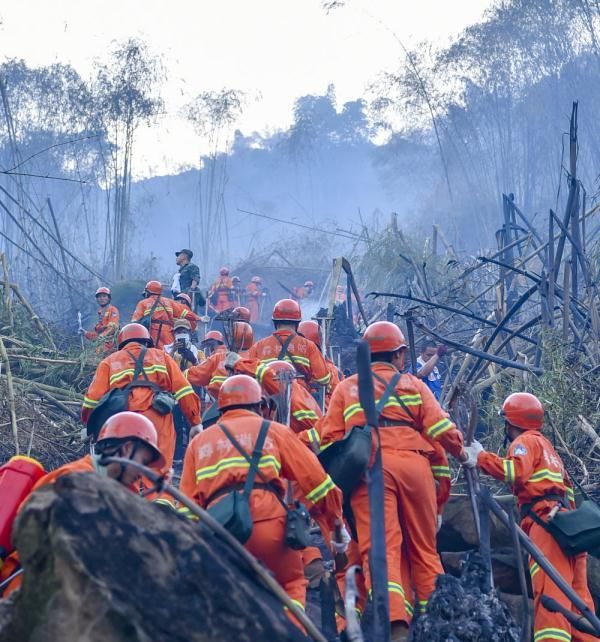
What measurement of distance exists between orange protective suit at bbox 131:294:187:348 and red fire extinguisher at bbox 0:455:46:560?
25.2 ft

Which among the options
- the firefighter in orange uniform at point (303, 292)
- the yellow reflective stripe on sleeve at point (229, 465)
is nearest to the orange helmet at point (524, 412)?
the yellow reflective stripe on sleeve at point (229, 465)

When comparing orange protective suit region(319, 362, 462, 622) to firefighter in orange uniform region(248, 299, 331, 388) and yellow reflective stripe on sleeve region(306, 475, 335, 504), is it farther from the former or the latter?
firefighter in orange uniform region(248, 299, 331, 388)

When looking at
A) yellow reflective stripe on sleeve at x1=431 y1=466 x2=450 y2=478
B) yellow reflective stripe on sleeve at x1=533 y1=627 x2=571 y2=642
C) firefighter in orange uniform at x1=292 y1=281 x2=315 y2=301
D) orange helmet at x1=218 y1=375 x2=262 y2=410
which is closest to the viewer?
orange helmet at x1=218 y1=375 x2=262 y2=410

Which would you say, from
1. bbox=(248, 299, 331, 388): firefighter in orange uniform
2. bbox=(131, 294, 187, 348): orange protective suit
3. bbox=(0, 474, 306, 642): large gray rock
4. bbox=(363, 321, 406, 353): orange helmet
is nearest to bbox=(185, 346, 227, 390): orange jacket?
bbox=(248, 299, 331, 388): firefighter in orange uniform

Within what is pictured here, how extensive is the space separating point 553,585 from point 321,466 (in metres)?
2.18

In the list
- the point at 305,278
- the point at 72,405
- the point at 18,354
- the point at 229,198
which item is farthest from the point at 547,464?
the point at 229,198

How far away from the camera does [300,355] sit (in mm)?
8203

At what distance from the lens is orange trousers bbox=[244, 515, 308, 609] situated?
442 centimetres

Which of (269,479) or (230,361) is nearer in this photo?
(269,479)

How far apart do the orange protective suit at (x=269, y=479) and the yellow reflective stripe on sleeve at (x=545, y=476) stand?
6.53 ft

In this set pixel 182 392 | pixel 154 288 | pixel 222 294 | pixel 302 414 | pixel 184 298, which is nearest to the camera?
pixel 302 414

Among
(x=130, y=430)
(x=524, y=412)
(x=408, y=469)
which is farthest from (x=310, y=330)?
(x=130, y=430)

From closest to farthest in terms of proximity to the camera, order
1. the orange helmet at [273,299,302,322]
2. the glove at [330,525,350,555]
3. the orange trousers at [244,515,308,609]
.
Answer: the orange trousers at [244,515,308,609], the glove at [330,525,350,555], the orange helmet at [273,299,302,322]

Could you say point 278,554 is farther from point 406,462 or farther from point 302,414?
point 302,414
